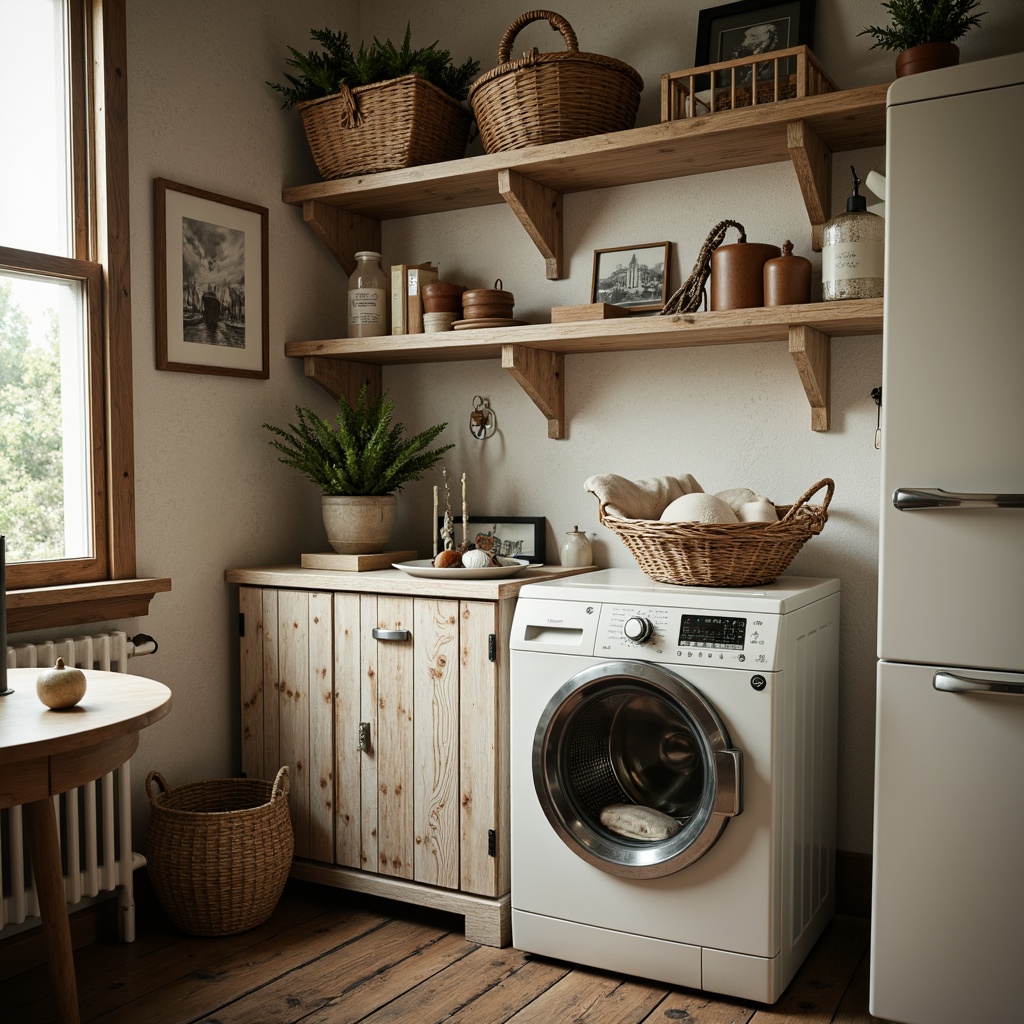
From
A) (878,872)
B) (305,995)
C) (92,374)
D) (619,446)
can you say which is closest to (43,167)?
(92,374)

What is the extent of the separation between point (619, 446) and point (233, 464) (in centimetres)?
111

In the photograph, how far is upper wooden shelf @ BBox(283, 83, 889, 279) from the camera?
2.39 meters

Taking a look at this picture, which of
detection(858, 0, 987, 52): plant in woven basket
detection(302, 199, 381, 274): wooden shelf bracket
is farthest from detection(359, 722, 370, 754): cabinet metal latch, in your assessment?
detection(858, 0, 987, 52): plant in woven basket

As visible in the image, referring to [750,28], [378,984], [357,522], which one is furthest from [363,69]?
[378,984]

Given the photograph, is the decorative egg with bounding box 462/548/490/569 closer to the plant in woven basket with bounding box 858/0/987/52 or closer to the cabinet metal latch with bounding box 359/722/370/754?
the cabinet metal latch with bounding box 359/722/370/754

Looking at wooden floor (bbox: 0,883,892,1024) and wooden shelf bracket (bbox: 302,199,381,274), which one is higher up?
wooden shelf bracket (bbox: 302,199,381,274)

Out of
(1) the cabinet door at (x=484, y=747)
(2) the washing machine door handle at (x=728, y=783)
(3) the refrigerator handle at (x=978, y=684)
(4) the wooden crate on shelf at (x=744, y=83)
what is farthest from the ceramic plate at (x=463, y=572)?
(4) the wooden crate on shelf at (x=744, y=83)

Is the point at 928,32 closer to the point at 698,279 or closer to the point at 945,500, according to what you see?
the point at 698,279

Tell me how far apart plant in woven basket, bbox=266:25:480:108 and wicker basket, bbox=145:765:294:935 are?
199 centimetres

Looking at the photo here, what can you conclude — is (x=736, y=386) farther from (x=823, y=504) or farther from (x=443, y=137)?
(x=443, y=137)

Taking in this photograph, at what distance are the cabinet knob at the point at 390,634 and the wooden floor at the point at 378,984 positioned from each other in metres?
0.73

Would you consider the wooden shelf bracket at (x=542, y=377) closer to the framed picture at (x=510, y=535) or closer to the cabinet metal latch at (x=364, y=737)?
the framed picture at (x=510, y=535)

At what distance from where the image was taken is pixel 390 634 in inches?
103

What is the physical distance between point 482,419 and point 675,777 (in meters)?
1.29
